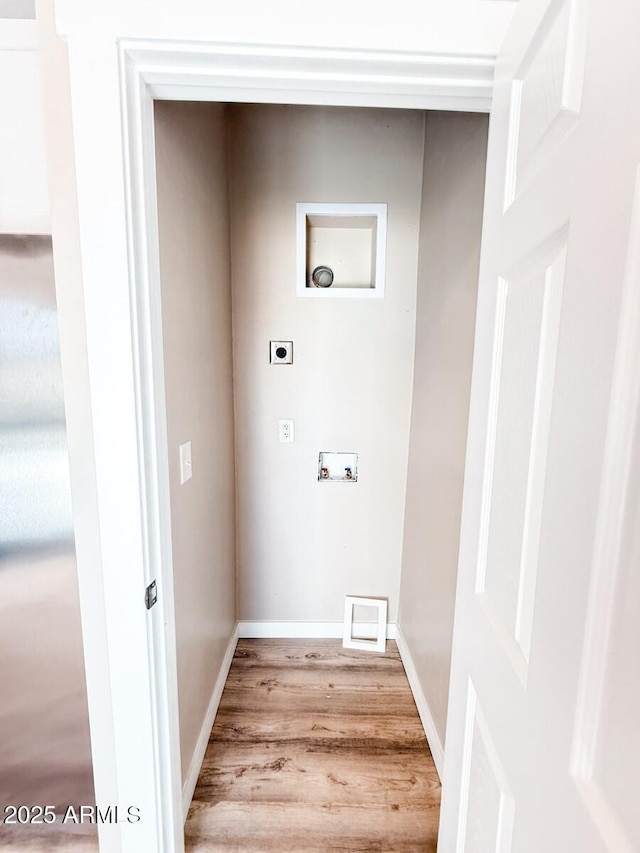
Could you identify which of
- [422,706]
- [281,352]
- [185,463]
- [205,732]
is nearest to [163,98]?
[185,463]

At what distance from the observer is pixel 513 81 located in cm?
69

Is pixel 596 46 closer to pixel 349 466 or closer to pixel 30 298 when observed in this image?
pixel 30 298

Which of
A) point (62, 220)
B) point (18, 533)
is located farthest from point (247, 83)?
point (18, 533)

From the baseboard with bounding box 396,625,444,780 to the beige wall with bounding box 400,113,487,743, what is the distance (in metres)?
0.04

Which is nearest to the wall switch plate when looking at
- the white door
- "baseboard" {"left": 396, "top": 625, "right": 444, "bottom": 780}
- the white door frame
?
the white door frame

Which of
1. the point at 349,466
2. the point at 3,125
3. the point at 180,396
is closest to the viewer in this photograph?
the point at 3,125

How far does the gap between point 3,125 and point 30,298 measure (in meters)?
0.34

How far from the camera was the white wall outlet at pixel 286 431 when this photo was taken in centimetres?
212

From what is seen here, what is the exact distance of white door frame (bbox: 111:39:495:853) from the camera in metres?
0.79

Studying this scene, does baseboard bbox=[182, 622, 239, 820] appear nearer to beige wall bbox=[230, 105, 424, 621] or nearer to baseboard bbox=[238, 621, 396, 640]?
baseboard bbox=[238, 621, 396, 640]

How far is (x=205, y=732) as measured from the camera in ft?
5.33

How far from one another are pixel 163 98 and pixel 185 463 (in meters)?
0.95

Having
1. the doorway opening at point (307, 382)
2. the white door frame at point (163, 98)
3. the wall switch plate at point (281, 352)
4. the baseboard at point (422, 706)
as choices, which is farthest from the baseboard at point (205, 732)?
the wall switch plate at point (281, 352)

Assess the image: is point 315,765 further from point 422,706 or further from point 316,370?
point 316,370
